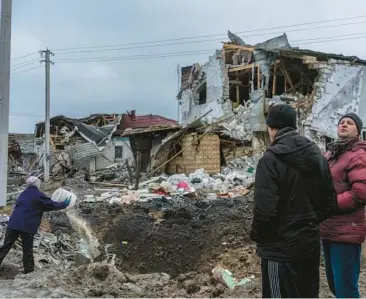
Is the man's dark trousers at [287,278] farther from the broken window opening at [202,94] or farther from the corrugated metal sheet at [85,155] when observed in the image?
the corrugated metal sheet at [85,155]

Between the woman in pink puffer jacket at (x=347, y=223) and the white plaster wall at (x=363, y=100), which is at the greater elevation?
the white plaster wall at (x=363, y=100)

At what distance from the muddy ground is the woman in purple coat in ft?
1.08

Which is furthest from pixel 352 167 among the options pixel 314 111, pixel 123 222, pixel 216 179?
pixel 314 111

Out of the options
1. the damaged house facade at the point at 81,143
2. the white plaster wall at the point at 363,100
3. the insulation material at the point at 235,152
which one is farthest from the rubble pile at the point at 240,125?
the damaged house facade at the point at 81,143

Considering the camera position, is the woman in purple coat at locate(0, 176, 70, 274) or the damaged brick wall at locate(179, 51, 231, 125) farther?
the damaged brick wall at locate(179, 51, 231, 125)

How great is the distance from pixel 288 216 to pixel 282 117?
672 mm

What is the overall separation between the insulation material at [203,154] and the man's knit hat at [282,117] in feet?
59.0

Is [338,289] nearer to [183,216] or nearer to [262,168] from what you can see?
[262,168]

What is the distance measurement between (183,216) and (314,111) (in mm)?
12052

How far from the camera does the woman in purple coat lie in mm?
5996

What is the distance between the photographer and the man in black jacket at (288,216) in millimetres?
2803

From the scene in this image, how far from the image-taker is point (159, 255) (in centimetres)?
820

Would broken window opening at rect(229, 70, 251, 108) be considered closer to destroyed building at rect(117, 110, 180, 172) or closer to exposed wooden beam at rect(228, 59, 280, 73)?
exposed wooden beam at rect(228, 59, 280, 73)

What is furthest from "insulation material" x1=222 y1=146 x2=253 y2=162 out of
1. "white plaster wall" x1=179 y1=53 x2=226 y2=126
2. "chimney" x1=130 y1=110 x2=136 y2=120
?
"chimney" x1=130 y1=110 x2=136 y2=120
